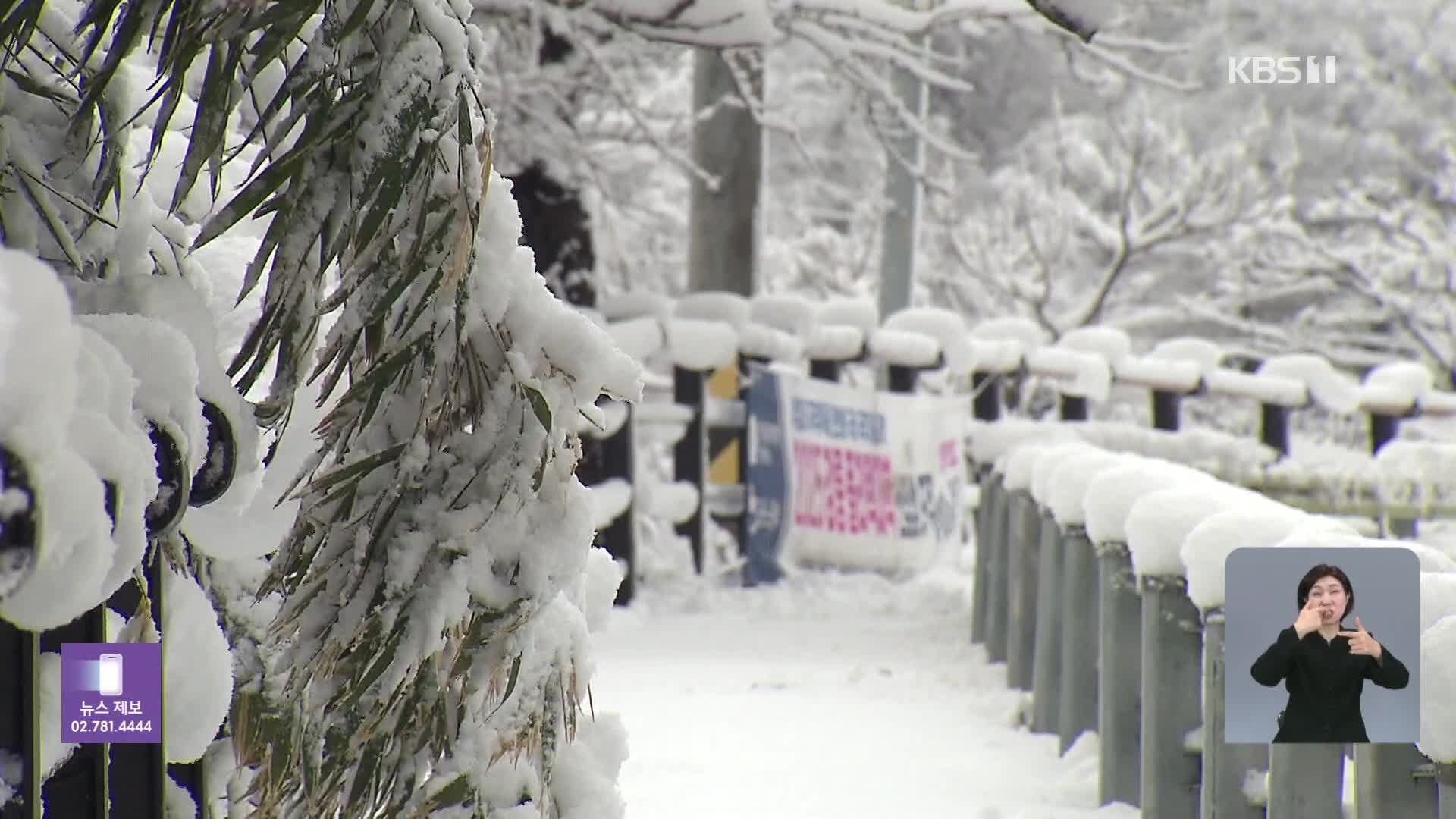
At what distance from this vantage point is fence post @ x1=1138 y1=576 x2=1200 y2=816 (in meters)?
3.36

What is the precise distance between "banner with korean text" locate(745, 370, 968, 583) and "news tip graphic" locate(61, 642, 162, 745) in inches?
272

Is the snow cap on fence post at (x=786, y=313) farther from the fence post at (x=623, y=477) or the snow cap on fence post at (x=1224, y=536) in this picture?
the snow cap on fence post at (x=1224, y=536)

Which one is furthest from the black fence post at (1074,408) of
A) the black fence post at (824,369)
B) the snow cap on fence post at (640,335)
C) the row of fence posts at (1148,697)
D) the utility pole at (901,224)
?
the utility pole at (901,224)

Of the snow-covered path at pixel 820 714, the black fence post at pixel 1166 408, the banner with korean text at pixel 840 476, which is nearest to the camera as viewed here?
the snow-covered path at pixel 820 714

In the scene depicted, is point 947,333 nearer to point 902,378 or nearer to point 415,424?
point 902,378

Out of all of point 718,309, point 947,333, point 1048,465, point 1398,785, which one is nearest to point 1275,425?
point 947,333

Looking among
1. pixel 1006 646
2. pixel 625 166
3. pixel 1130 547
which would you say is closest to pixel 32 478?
pixel 1130 547

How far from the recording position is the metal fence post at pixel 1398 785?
231 centimetres

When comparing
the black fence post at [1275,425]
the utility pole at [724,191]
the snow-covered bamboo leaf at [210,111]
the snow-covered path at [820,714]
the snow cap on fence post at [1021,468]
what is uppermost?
the utility pole at [724,191]

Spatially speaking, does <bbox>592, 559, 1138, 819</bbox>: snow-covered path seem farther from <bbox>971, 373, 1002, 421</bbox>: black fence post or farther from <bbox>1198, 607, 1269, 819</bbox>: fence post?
<bbox>971, 373, 1002, 421</bbox>: black fence post

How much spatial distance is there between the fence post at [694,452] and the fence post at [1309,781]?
5.77 m

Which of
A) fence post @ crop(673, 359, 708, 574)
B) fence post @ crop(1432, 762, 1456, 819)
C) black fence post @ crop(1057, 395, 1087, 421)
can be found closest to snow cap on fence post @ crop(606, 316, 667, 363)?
fence post @ crop(673, 359, 708, 574)

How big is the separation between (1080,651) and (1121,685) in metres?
0.61

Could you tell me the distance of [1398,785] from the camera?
2.32 metres
